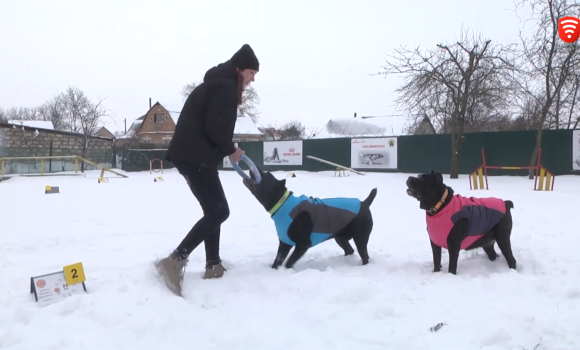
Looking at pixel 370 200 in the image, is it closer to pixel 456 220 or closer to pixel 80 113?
pixel 456 220

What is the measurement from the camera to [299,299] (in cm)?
289

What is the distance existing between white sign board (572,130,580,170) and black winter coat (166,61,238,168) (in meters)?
16.3

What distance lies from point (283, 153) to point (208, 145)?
67.4 feet

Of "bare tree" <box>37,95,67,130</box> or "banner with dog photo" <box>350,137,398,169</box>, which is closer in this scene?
"banner with dog photo" <box>350,137,398,169</box>

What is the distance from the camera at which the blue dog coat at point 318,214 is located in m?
3.65

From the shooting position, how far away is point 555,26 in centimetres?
1437

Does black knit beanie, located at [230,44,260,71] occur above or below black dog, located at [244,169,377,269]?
above

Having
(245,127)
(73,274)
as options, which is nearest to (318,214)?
(73,274)

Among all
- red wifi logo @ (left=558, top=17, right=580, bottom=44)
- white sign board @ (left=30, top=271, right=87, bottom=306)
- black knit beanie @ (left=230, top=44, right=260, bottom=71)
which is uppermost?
red wifi logo @ (left=558, top=17, right=580, bottom=44)

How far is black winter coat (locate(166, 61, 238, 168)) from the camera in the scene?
3066mm

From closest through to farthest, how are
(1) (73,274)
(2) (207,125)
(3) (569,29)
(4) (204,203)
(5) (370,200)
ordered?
(1) (73,274)
(2) (207,125)
(4) (204,203)
(5) (370,200)
(3) (569,29)

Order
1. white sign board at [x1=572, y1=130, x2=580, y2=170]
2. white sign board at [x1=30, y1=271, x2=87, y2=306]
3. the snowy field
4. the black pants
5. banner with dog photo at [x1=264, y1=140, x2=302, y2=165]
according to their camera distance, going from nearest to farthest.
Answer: the snowy field, white sign board at [x1=30, y1=271, x2=87, y2=306], the black pants, white sign board at [x1=572, y1=130, x2=580, y2=170], banner with dog photo at [x1=264, y1=140, x2=302, y2=165]

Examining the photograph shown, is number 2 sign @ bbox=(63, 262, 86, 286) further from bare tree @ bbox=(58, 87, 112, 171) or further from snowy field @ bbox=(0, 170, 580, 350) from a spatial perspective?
bare tree @ bbox=(58, 87, 112, 171)

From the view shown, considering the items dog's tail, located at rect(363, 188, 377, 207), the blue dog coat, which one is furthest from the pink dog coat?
the blue dog coat
